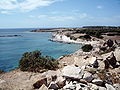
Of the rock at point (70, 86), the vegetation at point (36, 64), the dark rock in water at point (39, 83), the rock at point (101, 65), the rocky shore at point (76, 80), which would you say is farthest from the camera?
the vegetation at point (36, 64)

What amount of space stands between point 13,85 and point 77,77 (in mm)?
3624

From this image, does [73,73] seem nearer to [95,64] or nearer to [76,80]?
[76,80]

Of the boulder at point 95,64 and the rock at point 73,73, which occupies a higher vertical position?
the rock at point 73,73

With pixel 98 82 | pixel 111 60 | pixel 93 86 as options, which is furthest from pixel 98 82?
pixel 111 60

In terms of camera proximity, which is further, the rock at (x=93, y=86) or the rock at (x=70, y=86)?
the rock at (x=93, y=86)

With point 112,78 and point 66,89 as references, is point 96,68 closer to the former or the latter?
point 112,78

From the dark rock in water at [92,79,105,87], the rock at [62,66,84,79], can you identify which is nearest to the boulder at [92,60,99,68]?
the rock at [62,66,84,79]

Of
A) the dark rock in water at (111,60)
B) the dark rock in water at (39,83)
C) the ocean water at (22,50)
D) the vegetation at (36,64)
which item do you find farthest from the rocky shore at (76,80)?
the ocean water at (22,50)

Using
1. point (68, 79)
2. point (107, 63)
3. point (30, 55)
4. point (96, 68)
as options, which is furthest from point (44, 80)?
point (30, 55)

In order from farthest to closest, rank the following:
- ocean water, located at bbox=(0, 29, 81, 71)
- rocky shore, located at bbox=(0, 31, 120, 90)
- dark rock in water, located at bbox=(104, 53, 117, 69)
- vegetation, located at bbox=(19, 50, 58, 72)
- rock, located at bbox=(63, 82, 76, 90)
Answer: ocean water, located at bbox=(0, 29, 81, 71), vegetation, located at bbox=(19, 50, 58, 72), dark rock in water, located at bbox=(104, 53, 117, 69), rocky shore, located at bbox=(0, 31, 120, 90), rock, located at bbox=(63, 82, 76, 90)

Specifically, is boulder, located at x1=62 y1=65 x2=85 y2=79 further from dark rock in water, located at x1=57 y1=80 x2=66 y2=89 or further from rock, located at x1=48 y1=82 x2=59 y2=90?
rock, located at x1=48 y1=82 x2=59 y2=90

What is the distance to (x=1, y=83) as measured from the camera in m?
10.0

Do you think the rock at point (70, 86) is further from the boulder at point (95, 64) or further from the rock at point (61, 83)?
the boulder at point (95, 64)

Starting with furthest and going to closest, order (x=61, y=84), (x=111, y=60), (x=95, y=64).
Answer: (x=111, y=60)
(x=95, y=64)
(x=61, y=84)
